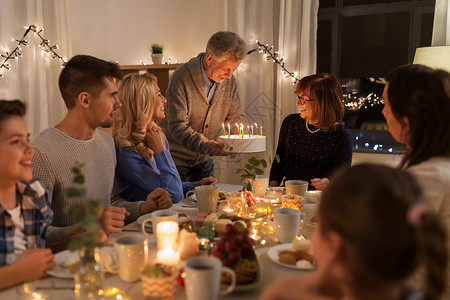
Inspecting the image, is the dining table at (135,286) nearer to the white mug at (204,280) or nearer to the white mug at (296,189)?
the white mug at (204,280)

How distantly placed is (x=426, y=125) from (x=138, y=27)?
407 centimetres

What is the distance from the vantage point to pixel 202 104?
3129 mm

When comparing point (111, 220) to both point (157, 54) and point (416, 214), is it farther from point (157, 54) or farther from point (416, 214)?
point (157, 54)

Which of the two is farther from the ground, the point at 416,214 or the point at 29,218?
the point at 416,214

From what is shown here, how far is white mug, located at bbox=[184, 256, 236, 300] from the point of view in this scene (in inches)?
38.6

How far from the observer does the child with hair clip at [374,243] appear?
690 millimetres

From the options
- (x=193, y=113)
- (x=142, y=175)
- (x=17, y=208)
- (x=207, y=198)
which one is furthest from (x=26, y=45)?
(x=17, y=208)

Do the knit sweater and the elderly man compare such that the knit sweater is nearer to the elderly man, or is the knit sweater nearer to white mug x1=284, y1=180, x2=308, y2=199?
white mug x1=284, y1=180, x2=308, y2=199

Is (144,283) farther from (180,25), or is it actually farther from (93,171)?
(180,25)

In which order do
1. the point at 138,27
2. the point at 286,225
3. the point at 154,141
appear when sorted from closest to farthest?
1. the point at 286,225
2. the point at 154,141
3. the point at 138,27

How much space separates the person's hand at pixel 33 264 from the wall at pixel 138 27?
11.2ft

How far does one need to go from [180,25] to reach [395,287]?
424cm

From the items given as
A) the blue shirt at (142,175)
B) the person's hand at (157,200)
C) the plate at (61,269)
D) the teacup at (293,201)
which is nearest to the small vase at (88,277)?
the plate at (61,269)

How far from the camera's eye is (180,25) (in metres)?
4.53
